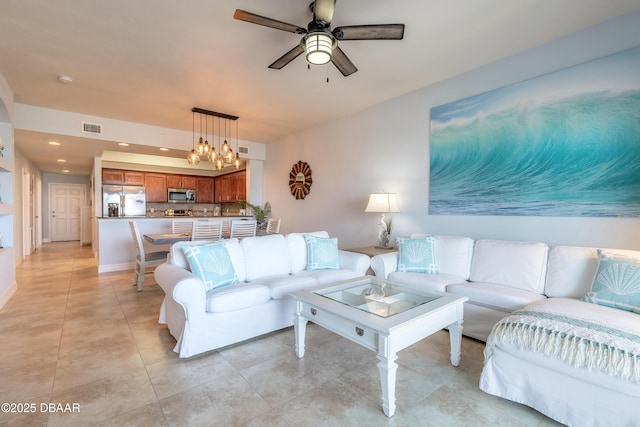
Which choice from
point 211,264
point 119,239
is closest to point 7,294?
point 119,239

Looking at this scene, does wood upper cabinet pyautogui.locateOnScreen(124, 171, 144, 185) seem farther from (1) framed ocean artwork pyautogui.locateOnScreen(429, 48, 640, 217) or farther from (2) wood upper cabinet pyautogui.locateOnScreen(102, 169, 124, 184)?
(1) framed ocean artwork pyautogui.locateOnScreen(429, 48, 640, 217)

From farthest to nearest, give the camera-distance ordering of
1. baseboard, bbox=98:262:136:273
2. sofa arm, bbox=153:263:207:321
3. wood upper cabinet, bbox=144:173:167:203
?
wood upper cabinet, bbox=144:173:167:203 < baseboard, bbox=98:262:136:273 < sofa arm, bbox=153:263:207:321

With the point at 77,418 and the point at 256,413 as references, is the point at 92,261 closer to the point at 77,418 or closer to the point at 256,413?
the point at 77,418

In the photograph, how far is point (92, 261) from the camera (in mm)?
6289

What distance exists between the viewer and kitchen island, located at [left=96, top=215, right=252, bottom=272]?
524 cm

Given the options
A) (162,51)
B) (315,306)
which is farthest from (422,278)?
(162,51)

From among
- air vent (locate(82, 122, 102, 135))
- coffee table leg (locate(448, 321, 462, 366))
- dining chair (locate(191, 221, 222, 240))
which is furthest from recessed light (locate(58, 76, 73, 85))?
coffee table leg (locate(448, 321, 462, 366))

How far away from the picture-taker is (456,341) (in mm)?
2172

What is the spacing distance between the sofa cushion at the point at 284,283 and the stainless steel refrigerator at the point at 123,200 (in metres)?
→ 5.67

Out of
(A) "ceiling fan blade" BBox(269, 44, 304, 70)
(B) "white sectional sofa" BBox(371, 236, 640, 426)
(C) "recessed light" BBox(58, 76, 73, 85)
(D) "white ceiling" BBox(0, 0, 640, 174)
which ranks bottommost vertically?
(B) "white sectional sofa" BBox(371, 236, 640, 426)

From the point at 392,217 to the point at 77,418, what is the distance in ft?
11.7

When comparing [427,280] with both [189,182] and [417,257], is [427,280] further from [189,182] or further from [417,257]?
[189,182]

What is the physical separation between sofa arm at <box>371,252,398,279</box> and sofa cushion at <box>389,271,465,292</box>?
7 cm

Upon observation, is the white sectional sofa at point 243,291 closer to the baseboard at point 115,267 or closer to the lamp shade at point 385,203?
the lamp shade at point 385,203
